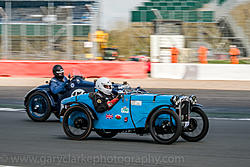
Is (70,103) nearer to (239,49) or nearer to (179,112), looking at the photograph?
(179,112)

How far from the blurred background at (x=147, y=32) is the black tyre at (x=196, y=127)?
54.3 ft

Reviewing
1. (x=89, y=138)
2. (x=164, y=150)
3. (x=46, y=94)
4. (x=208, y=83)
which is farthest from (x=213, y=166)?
(x=208, y=83)

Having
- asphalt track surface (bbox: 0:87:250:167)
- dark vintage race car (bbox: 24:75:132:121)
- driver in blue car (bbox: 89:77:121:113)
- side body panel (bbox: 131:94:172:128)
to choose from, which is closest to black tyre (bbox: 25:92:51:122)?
dark vintage race car (bbox: 24:75:132:121)

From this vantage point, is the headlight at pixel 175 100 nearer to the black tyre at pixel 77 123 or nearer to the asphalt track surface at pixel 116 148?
the asphalt track surface at pixel 116 148

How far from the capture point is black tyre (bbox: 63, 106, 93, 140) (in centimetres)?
746

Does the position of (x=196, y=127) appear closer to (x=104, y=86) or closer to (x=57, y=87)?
(x=104, y=86)

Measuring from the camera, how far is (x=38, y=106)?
34.0 ft

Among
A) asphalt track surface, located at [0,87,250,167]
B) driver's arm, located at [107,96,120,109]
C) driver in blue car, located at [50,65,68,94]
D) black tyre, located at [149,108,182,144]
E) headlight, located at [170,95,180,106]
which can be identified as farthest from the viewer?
driver in blue car, located at [50,65,68,94]

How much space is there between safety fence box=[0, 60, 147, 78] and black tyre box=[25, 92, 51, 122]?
11.0 meters

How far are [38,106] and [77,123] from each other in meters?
3.07

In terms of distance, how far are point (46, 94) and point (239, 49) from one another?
55.8 ft

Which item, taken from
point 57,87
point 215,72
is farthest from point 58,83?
point 215,72

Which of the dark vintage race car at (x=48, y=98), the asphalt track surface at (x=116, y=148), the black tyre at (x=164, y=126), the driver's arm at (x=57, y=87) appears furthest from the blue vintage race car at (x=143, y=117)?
the driver's arm at (x=57, y=87)

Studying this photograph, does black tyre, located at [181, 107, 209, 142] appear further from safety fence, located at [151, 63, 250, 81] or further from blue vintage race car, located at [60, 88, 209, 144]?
safety fence, located at [151, 63, 250, 81]
